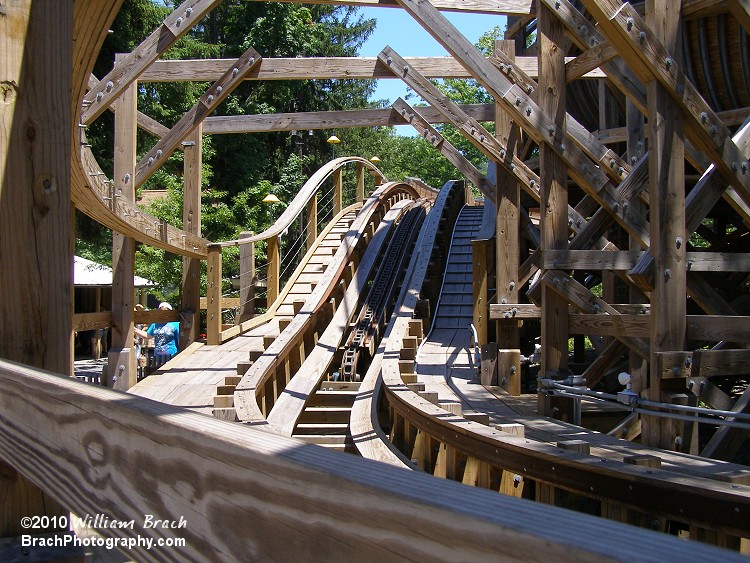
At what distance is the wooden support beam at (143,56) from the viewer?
8844mm

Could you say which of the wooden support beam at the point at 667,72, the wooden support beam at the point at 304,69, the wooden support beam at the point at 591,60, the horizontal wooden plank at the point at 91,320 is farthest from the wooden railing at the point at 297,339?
the wooden support beam at the point at 667,72

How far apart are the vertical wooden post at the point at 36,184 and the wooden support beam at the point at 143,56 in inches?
257

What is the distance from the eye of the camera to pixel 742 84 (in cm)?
891

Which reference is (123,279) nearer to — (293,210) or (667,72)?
(293,210)

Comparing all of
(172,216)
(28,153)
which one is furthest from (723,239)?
(172,216)

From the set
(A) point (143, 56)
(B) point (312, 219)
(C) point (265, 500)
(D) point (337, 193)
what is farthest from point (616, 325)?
(D) point (337, 193)

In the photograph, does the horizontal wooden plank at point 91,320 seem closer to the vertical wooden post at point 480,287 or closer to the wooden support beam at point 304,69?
the wooden support beam at point 304,69

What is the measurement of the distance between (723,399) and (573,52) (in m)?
7.80

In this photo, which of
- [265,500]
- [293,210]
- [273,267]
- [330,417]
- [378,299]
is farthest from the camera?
[293,210]

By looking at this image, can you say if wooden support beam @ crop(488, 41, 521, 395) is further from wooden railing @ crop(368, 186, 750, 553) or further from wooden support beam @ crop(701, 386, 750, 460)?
wooden support beam @ crop(701, 386, 750, 460)

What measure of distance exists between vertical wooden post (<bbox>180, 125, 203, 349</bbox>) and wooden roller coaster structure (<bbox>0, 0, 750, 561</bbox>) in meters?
0.04

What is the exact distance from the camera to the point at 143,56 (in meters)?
8.98

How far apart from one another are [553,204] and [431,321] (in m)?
5.53

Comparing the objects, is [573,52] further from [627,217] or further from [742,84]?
[627,217]
